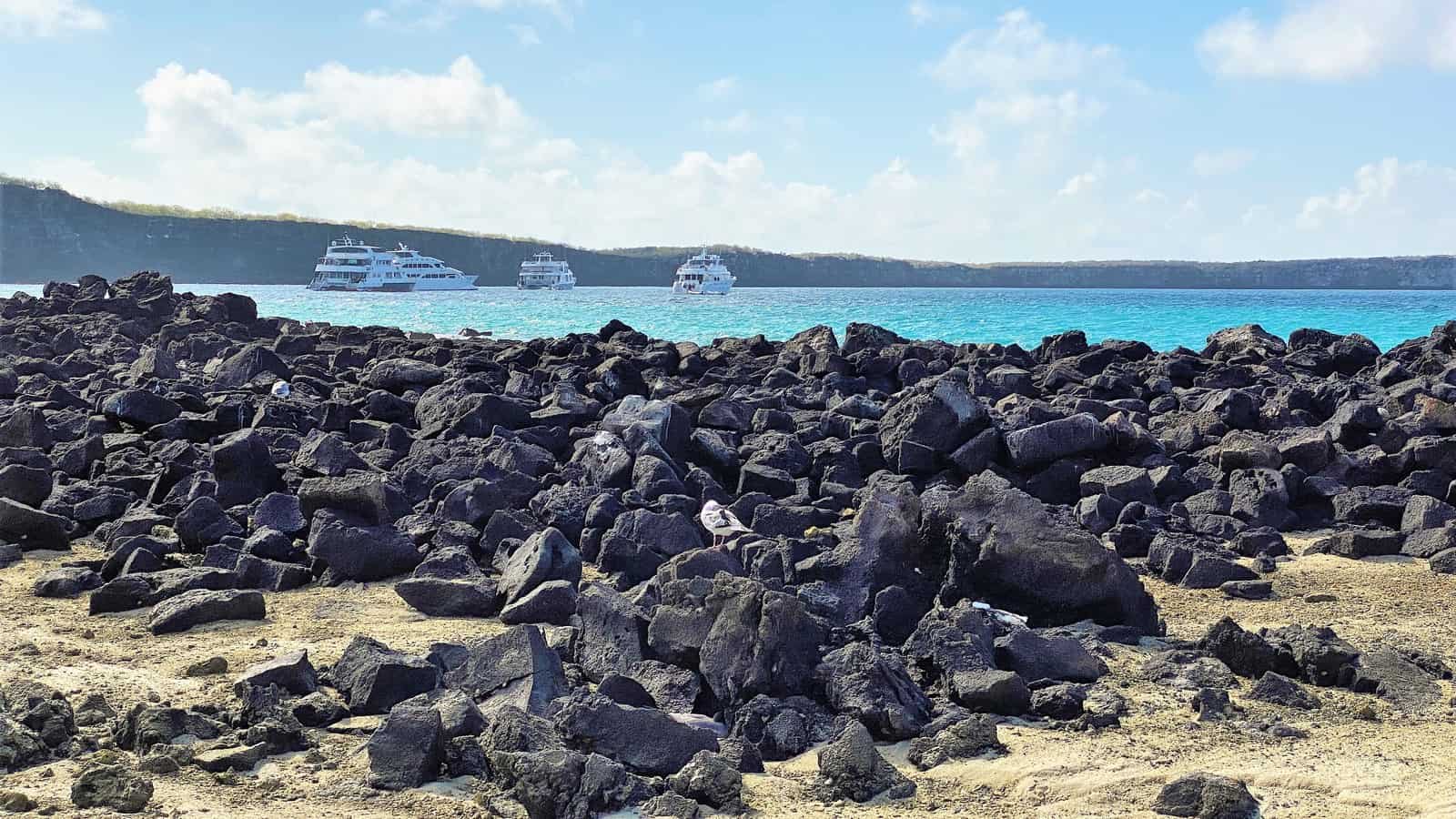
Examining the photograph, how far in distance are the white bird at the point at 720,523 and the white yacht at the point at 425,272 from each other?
69052 millimetres

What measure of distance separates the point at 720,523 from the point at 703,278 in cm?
6642

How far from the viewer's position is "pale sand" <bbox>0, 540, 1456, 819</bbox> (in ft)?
12.3

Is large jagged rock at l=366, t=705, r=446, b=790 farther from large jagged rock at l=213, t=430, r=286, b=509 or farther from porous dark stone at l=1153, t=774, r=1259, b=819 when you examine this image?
large jagged rock at l=213, t=430, r=286, b=509

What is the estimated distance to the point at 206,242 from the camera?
381 ft

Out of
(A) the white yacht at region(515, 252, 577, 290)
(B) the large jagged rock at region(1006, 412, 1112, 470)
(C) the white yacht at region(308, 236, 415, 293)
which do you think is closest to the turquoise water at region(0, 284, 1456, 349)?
(C) the white yacht at region(308, 236, 415, 293)

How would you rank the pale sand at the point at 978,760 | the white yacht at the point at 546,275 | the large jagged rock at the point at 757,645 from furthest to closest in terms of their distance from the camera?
the white yacht at the point at 546,275, the large jagged rock at the point at 757,645, the pale sand at the point at 978,760

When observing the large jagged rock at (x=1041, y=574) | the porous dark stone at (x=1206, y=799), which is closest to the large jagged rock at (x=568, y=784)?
the porous dark stone at (x=1206, y=799)

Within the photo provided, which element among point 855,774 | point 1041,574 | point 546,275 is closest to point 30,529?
point 855,774

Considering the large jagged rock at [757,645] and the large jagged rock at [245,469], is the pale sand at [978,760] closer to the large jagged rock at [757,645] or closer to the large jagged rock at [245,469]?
the large jagged rock at [757,645]

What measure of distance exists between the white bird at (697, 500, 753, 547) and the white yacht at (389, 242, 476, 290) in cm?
6905

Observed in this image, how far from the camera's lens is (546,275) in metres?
88.4

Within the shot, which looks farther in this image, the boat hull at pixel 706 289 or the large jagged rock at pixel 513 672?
the boat hull at pixel 706 289

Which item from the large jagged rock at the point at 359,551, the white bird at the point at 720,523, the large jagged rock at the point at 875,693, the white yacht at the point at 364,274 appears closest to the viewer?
the large jagged rock at the point at 875,693

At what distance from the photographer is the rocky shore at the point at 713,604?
3.96m
